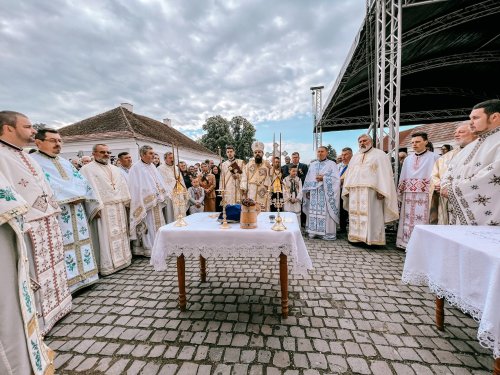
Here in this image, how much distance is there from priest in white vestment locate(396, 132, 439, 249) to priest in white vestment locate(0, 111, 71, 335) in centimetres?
610

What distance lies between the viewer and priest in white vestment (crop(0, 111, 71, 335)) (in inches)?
99.7

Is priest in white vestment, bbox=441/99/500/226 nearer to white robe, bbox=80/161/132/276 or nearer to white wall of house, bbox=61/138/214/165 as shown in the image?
white robe, bbox=80/161/132/276

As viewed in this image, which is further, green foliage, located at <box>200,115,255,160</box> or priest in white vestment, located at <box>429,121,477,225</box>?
green foliage, located at <box>200,115,255,160</box>

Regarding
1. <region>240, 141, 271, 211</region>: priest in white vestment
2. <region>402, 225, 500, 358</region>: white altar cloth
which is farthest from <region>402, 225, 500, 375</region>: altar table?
<region>240, 141, 271, 211</region>: priest in white vestment

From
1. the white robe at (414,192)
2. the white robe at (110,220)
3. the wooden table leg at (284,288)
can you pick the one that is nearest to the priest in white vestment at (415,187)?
the white robe at (414,192)

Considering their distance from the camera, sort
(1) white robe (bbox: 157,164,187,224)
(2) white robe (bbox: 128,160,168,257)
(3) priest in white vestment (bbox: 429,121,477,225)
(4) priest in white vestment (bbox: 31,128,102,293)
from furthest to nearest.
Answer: (1) white robe (bbox: 157,164,187,224)
(2) white robe (bbox: 128,160,168,257)
(3) priest in white vestment (bbox: 429,121,477,225)
(4) priest in white vestment (bbox: 31,128,102,293)

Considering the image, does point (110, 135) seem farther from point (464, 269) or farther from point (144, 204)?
point (464, 269)

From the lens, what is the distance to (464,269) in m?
1.79

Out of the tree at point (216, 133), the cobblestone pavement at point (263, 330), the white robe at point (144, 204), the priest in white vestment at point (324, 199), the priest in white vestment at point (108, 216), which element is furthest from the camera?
the tree at point (216, 133)

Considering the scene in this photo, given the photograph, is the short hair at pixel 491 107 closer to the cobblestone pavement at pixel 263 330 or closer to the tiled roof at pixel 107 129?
the cobblestone pavement at pixel 263 330

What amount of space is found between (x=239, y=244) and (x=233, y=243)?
0.07m

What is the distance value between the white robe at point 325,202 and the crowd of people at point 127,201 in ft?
0.09

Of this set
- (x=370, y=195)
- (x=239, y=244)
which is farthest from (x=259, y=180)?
(x=239, y=244)

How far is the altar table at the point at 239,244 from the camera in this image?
2623 millimetres
